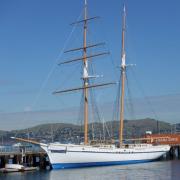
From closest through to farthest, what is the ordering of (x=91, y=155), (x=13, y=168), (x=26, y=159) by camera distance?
(x=13, y=168)
(x=91, y=155)
(x=26, y=159)

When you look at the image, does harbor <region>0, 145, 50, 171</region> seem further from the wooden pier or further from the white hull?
the white hull

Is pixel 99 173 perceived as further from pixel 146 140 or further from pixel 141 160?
pixel 146 140

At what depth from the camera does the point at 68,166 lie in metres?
69.5

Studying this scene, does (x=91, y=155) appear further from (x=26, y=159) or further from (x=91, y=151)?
(x=26, y=159)

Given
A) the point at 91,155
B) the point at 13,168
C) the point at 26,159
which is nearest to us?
the point at 13,168

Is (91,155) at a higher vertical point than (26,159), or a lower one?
higher

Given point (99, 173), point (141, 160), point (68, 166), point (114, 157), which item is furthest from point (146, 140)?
point (99, 173)

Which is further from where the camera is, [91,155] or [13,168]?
[91,155]

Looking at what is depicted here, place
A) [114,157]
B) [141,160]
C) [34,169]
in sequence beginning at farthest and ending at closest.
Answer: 1. [141,160]
2. [114,157]
3. [34,169]

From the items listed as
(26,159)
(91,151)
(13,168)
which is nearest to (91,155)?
(91,151)

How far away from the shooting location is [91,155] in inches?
2815

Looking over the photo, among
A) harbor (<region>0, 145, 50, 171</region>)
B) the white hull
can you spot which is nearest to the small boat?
harbor (<region>0, 145, 50, 171</region>)

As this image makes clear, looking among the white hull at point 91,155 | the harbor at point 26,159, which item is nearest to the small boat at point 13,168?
the harbor at point 26,159

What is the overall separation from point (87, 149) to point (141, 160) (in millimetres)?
14032
